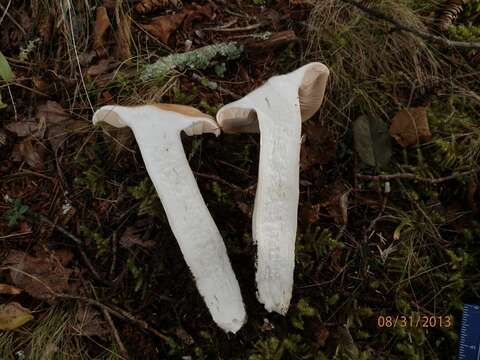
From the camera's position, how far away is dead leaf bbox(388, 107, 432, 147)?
2457mm

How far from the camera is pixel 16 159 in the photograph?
102 inches

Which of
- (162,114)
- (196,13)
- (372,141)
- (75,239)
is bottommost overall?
(75,239)

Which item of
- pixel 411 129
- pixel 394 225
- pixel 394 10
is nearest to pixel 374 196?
pixel 394 225

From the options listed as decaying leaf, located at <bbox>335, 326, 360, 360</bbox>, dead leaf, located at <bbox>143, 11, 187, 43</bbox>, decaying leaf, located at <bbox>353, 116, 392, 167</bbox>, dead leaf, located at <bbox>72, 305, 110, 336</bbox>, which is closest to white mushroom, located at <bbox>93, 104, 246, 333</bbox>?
decaying leaf, located at <bbox>335, 326, 360, 360</bbox>

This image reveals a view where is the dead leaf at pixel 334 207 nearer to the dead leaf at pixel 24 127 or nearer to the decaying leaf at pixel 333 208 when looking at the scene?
the decaying leaf at pixel 333 208

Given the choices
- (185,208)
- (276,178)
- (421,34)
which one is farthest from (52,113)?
(421,34)

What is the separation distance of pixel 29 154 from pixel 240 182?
1249 millimetres

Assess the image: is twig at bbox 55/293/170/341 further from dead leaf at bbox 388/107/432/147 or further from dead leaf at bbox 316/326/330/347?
dead leaf at bbox 388/107/432/147

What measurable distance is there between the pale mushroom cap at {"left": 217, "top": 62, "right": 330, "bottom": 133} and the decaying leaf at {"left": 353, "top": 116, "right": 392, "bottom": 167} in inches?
10.8

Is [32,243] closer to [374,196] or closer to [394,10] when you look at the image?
[374,196]

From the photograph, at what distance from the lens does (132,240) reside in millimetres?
2389

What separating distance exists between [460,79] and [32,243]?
2677mm

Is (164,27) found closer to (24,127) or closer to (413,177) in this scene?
(24,127)

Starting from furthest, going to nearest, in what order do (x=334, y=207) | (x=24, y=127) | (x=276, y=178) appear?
(x=24, y=127) → (x=334, y=207) → (x=276, y=178)
